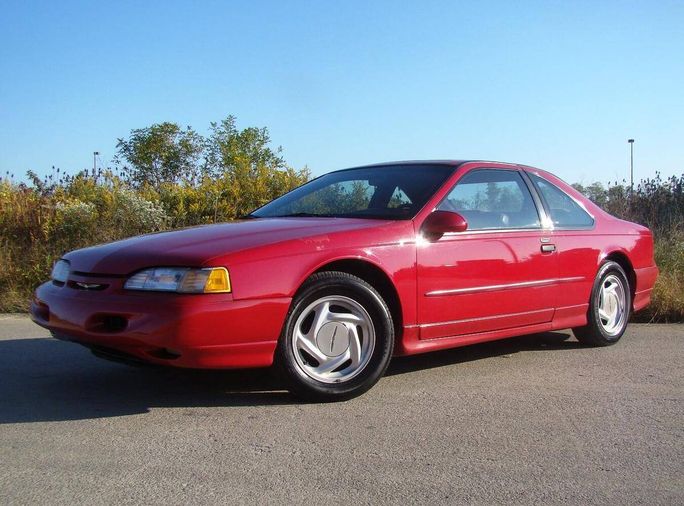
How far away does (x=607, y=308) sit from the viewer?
603 centimetres

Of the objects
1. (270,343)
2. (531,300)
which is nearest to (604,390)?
(531,300)

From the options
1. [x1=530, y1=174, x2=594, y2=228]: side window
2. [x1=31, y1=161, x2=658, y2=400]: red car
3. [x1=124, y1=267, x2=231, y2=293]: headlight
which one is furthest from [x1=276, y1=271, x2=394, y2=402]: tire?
[x1=530, y1=174, x2=594, y2=228]: side window

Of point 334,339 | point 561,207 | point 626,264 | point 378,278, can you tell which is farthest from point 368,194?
point 626,264

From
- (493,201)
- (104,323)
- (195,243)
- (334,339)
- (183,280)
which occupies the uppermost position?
→ (493,201)

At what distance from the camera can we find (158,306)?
3.70 m

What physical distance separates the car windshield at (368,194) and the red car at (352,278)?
2cm

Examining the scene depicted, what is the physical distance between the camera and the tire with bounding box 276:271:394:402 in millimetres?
4035

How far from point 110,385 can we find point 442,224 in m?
2.29

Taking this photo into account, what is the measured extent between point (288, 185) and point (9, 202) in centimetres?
391

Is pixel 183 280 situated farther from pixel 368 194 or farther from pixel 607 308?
pixel 607 308

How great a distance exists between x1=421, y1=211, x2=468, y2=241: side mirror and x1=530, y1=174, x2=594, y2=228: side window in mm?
1336

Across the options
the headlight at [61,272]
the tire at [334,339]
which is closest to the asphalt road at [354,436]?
the tire at [334,339]

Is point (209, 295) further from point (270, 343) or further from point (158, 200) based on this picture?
point (158, 200)

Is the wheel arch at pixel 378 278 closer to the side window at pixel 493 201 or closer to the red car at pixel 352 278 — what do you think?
the red car at pixel 352 278
